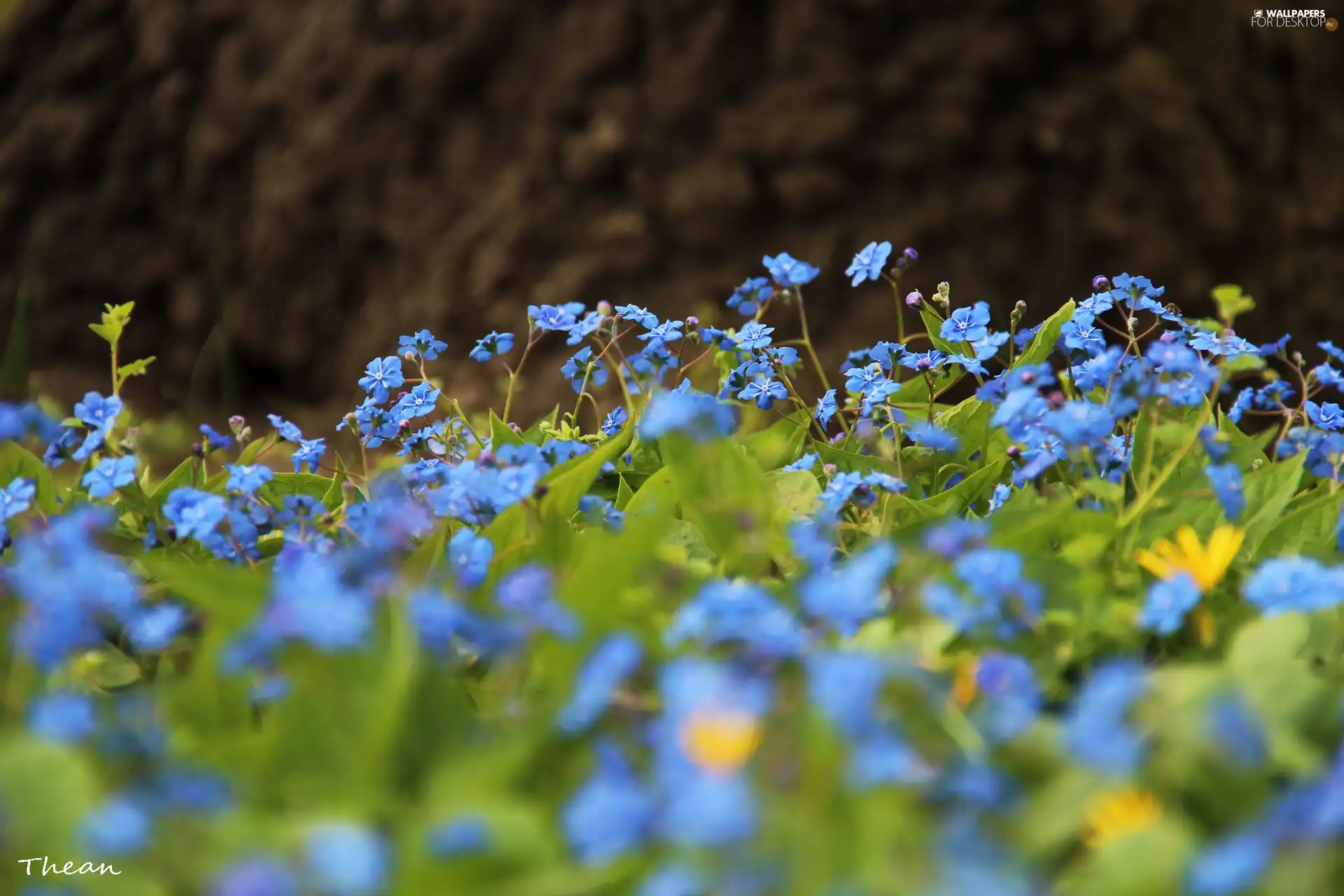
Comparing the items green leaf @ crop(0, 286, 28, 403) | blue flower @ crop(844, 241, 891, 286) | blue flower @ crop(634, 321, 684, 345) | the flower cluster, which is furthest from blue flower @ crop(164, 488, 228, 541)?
green leaf @ crop(0, 286, 28, 403)

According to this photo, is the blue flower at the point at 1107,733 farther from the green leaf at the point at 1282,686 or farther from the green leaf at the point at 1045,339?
the green leaf at the point at 1045,339

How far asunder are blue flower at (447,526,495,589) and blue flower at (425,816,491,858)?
17.3 inches

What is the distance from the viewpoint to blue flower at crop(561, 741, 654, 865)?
0.77 metres

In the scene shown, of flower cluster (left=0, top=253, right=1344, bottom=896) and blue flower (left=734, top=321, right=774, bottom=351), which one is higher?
blue flower (left=734, top=321, right=774, bottom=351)

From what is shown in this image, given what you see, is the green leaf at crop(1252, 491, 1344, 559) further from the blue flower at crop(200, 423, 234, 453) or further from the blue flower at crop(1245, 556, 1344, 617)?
the blue flower at crop(200, 423, 234, 453)

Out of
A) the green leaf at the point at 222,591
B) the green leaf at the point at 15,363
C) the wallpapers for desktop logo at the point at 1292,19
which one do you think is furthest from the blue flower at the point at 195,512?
the wallpapers for desktop logo at the point at 1292,19

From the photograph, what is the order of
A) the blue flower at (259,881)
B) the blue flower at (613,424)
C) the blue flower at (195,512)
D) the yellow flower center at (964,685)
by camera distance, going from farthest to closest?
1. the blue flower at (613,424)
2. the blue flower at (195,512)
3. the yellow flower center at (964,685)
4. the blue flower at (259,881)

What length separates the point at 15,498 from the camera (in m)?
1.49

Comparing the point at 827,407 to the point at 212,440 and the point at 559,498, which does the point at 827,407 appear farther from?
the point at 212,440

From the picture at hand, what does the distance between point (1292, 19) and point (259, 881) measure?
530cm

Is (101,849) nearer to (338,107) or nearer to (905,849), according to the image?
(905,849)

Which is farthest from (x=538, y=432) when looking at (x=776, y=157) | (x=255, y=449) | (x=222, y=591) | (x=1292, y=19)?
(x=1292, y=19)

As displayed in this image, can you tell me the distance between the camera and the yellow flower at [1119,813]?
862 mm

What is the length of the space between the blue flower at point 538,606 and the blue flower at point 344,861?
235 millimetres
